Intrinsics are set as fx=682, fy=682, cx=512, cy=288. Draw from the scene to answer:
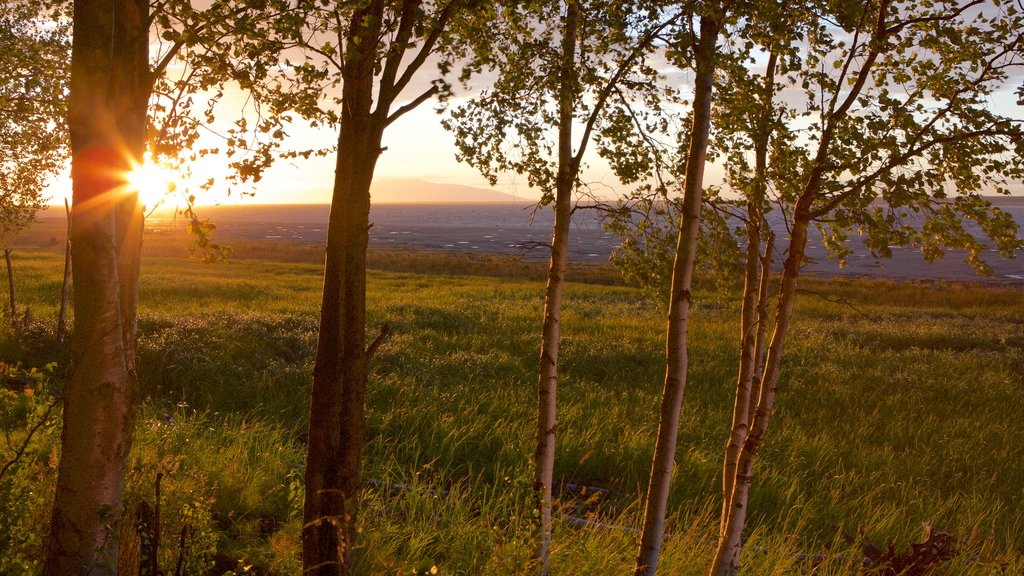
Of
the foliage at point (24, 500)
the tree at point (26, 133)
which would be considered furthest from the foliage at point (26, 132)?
the foliage at point (24, 500)

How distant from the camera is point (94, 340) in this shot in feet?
13.6

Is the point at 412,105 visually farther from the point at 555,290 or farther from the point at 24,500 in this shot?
the point at 24,500

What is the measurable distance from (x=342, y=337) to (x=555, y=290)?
69.9 inches

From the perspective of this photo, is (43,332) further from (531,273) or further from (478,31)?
(531,273)

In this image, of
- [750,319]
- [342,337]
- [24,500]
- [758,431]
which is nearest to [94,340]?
[24,500]

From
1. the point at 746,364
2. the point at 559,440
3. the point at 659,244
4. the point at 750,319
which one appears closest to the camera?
the point at 746,364

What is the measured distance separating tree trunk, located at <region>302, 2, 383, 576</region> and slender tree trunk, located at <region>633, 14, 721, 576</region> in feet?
6.71

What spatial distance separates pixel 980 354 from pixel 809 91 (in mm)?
19441

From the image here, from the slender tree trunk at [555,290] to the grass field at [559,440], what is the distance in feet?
0.78

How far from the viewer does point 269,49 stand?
434 cm

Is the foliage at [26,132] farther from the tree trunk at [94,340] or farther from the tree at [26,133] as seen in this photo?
the tree trunk at [94,340]

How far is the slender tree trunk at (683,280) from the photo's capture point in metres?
4.54

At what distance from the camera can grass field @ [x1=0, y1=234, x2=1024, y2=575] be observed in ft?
19.5

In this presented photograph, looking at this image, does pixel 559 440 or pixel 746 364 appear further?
pixel 559 440
